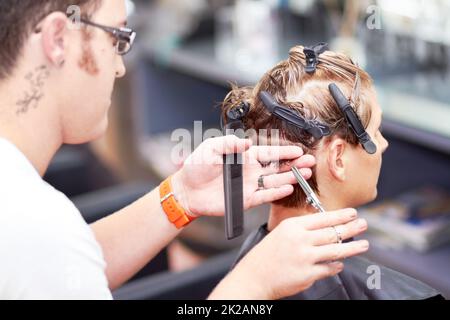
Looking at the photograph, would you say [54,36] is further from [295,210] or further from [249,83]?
[249,83]

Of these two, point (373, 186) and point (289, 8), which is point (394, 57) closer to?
point (289, 8)

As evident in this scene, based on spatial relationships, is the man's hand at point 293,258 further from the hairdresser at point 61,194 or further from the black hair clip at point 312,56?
the black hair clip at point 312,56

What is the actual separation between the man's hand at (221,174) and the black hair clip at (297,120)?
35mm

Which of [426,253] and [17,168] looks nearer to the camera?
[17,168]

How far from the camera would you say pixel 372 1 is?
2.19 metres

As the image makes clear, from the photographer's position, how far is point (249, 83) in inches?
77.1

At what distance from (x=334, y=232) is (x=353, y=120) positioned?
212 millimetres

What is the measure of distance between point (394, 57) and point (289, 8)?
510 mm

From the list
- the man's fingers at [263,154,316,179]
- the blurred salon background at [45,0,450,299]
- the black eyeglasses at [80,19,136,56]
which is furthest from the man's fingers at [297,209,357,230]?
the blurred salon background at [45,0,450,299]

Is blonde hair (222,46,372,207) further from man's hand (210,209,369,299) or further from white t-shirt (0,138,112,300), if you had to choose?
white t-shirt (0,138,112,300)

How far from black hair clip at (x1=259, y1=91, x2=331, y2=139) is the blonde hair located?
0.02m

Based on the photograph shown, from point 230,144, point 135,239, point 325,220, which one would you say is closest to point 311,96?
point 230,144

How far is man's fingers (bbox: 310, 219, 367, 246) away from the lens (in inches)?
36.0
